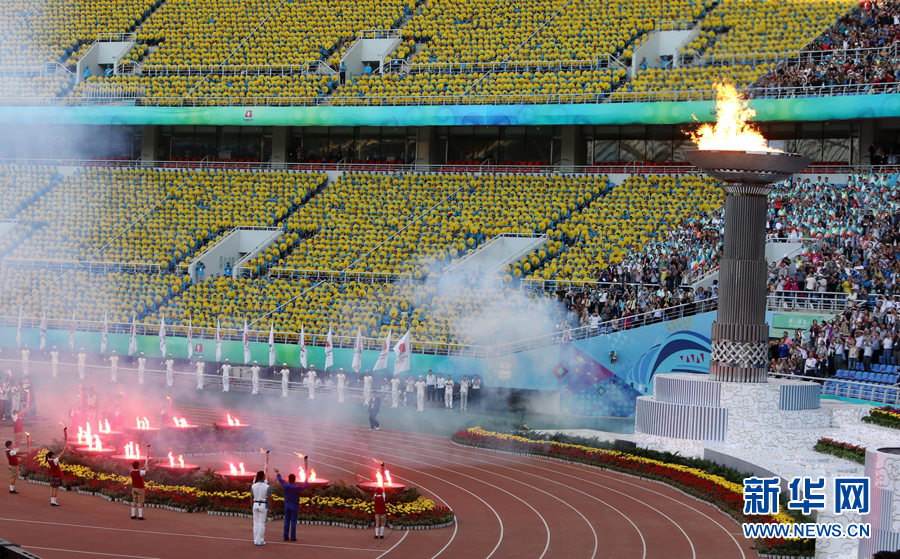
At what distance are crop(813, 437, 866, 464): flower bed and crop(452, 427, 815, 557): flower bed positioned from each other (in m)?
3.46

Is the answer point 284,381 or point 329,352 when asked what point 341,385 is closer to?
point 329,352

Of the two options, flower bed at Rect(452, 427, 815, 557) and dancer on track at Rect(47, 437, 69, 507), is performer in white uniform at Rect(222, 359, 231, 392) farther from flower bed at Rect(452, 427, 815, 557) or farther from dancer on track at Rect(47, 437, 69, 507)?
dancer on track at Rect(47, 437, 69, 507)

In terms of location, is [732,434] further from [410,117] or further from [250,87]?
[250,87]

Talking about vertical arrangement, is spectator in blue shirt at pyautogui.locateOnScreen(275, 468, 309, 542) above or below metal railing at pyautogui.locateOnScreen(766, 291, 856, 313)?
below

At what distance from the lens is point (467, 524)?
22.8 m

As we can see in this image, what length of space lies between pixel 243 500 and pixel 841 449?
14298 millimetres

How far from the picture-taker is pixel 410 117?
50250 millimetres

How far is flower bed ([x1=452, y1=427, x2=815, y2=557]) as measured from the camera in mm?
20656

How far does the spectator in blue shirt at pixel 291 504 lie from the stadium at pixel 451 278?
0.22 ft

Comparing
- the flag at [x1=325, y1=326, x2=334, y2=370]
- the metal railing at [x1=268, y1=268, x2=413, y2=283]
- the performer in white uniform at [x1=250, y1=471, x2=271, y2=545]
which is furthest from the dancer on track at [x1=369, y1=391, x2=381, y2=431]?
the performer in white uniform at [x1=250, y1=471, x2=271, y2=545]

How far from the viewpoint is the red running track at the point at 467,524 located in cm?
2066

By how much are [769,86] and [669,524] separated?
2654cm

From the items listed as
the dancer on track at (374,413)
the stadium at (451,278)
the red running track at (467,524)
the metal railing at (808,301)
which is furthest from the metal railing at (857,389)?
the dancer on track at (374,413)

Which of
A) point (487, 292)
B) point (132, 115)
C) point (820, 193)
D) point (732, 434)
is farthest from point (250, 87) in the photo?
point (732, 434)
